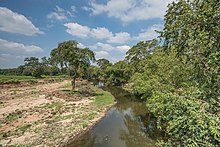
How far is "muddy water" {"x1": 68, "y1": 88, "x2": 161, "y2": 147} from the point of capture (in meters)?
12.0

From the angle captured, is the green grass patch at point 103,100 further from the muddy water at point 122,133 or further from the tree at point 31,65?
the tree at point 31,65

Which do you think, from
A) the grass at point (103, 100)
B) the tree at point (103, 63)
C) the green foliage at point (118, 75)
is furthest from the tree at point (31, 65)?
the grass at point (103, 100)

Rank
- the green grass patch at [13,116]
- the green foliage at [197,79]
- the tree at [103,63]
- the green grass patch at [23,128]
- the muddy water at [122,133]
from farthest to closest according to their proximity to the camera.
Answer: the tree at [103,63] < the green grass patch at [13,116] < the green grass patch at [23,128] < the muddy water at [122,133] < the green foliage at [197,79]

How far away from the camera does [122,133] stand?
45.7ft

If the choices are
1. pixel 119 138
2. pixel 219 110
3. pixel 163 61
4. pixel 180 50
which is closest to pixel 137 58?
pixel 163 61

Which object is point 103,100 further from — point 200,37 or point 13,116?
point 200,37

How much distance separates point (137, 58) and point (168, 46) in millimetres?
32039

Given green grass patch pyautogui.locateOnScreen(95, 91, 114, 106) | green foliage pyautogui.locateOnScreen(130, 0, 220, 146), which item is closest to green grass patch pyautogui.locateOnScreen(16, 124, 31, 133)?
green grass patch pyautogui.locateOnScreen(95, 91, 114, 106)

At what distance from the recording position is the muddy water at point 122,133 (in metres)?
12.0

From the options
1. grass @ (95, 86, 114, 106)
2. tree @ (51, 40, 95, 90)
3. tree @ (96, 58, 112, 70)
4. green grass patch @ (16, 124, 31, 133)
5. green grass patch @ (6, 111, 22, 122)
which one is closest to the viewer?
green grass patch @ (16, 124, 31, 133)

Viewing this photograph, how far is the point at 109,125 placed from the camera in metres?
15.8

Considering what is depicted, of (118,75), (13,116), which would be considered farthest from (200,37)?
(118,75)

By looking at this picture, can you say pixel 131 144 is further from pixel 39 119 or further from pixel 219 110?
pixel 39 119

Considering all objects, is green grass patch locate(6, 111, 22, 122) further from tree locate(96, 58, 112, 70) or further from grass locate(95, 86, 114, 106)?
tree locate(96, 58, 112, 70)
